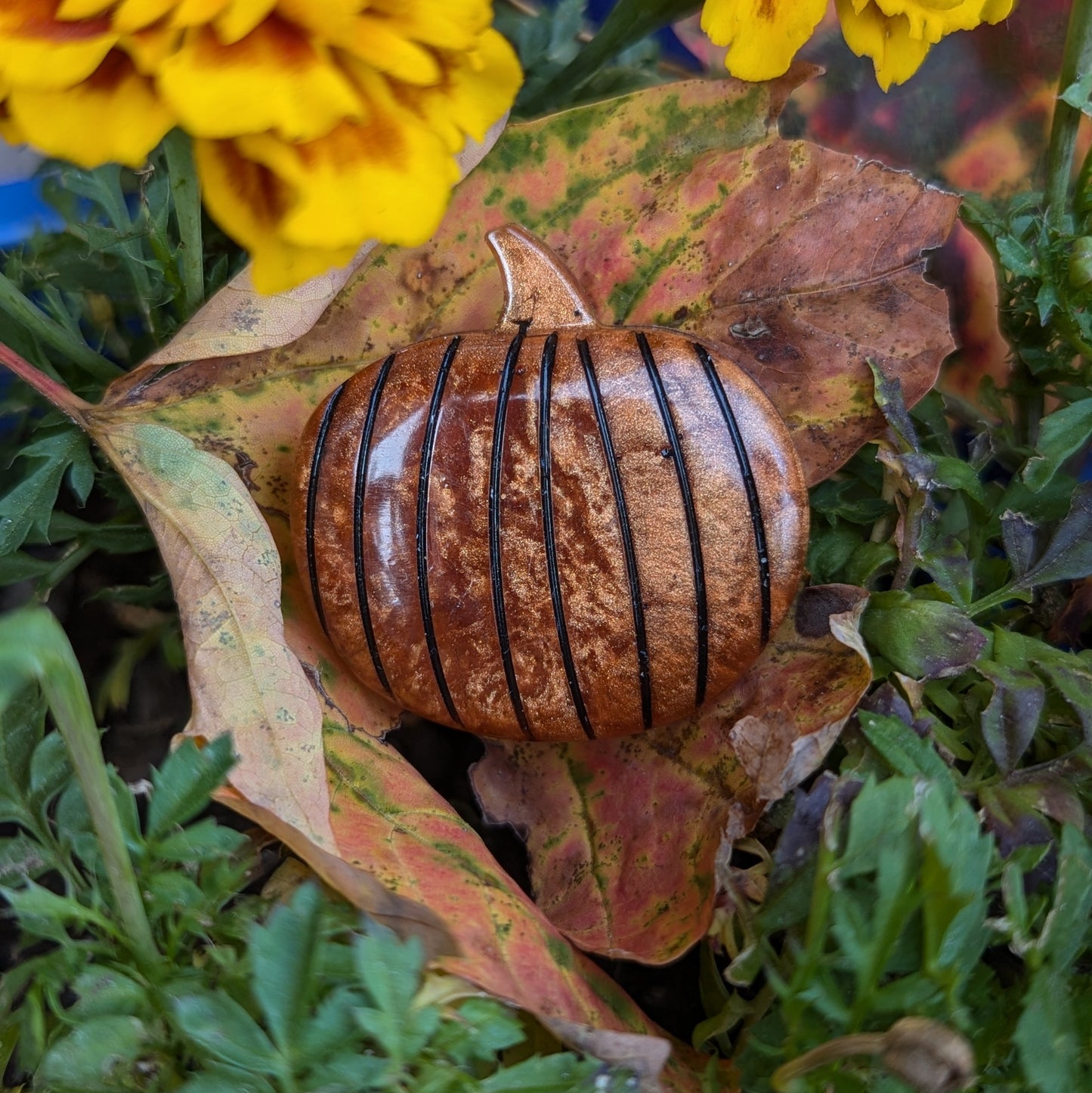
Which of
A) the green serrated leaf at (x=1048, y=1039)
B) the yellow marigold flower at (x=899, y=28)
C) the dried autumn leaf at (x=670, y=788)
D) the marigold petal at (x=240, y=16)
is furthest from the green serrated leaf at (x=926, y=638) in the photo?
the marigold petal at (x=240, y=16)

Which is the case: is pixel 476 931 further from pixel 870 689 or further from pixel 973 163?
pixel 973 163

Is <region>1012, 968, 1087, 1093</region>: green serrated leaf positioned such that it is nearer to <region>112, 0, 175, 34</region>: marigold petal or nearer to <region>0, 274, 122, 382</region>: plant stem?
<region>112, 0, 175, 34</region>: marigold petal

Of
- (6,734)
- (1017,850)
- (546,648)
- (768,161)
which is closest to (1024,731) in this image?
(1017,850)

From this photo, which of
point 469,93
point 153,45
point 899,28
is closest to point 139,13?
point 153,45

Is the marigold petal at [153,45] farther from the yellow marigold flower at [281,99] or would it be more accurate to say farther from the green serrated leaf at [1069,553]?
the green serrated leaf at [1069,553]

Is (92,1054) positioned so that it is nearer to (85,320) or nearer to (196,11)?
(196,11)

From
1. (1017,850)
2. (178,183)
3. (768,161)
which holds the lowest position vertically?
(1017,850)
